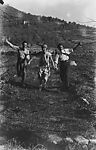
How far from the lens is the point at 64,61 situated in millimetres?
13164

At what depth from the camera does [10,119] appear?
1248 centimetres

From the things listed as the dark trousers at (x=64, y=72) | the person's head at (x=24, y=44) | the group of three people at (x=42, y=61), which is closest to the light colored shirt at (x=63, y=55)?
the group of three people at (x=42, y=61)

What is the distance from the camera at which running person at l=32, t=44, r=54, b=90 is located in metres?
12.9

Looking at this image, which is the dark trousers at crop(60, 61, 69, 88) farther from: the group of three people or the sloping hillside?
the sloping hillside

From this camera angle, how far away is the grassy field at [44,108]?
40.4ft

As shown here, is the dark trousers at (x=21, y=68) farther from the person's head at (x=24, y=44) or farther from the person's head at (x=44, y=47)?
the person's head at (x=44, y=47)

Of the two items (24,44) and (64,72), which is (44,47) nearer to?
(24,44)

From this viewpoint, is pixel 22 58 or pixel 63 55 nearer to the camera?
pixel 22 58

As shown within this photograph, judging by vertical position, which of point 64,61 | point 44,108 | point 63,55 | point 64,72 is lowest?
point 44,108

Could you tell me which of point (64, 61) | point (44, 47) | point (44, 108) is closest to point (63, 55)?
point (64, 61)

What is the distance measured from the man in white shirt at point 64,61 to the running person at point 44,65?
0.94ft

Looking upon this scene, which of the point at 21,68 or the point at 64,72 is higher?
the point at 21,68

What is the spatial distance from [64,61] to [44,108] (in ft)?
5.75

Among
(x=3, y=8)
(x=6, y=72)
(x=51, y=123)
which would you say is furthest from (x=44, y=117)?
(x=3, y=8)
